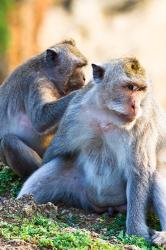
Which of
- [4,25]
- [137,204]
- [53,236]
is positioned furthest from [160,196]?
[4,25]

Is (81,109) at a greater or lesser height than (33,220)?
greater

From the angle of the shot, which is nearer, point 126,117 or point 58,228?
point 58,228

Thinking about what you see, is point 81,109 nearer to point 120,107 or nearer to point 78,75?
point 120,107

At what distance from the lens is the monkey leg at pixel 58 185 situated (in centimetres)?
946

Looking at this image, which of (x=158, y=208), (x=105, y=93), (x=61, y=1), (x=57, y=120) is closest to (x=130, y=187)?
(x=158, y=208)

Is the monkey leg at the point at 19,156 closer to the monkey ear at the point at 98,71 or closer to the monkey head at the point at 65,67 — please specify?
the monkey head at the point at 65,67

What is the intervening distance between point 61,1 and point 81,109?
17689 mm

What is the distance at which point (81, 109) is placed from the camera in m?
9.12

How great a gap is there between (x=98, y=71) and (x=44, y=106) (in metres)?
1.26

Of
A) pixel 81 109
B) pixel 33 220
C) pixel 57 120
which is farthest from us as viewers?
pixel 57 120

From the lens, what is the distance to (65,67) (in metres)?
10.5

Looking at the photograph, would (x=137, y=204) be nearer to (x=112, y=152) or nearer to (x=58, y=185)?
(x=112, y=152)

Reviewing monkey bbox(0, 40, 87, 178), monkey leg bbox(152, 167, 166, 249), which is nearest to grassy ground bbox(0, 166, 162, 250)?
monkey leg bbox(152, 167, 166, 249)

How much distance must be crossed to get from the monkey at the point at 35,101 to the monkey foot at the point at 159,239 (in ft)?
6.54
